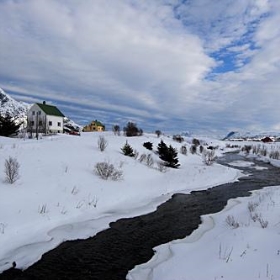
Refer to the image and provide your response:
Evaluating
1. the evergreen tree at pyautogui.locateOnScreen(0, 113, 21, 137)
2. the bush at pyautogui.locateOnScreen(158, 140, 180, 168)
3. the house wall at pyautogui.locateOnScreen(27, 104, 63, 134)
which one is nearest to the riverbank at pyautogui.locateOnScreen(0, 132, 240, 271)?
the bush at pyautogui.locateOnScreen(158, 140, 180, 168)

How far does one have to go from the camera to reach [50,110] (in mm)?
65000

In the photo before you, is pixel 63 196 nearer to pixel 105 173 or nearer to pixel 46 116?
pixel 105 173

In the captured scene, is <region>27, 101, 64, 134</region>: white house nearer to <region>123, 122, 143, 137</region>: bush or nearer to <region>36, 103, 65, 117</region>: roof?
<region>36, 103, 65, 117</region>: roof

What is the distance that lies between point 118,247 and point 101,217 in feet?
12.8

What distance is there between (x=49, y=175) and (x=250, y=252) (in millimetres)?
12798

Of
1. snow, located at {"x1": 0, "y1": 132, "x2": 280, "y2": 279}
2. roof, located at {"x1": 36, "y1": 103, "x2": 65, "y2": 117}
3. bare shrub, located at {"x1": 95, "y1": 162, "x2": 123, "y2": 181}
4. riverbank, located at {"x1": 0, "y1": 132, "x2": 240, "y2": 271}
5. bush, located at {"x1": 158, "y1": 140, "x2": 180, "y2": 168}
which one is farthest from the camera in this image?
roof, located at {"x1": 36, "y1": 103, "x2": 65, "y2": 117}

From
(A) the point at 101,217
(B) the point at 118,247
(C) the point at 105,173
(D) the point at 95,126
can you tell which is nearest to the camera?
(B) the point at 118,247

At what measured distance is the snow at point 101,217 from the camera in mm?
8461

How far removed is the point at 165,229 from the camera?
12938 mm

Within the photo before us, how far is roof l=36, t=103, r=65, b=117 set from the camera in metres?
62.9

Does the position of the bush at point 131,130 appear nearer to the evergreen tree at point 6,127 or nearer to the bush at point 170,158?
the bush at point 170,158

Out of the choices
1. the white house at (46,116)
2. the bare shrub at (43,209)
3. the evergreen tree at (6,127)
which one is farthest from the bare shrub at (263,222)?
the white house at (46,116)

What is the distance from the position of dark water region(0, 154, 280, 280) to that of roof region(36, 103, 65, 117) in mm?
51444

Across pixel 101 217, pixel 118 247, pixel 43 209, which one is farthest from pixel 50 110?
pixel 118 247
